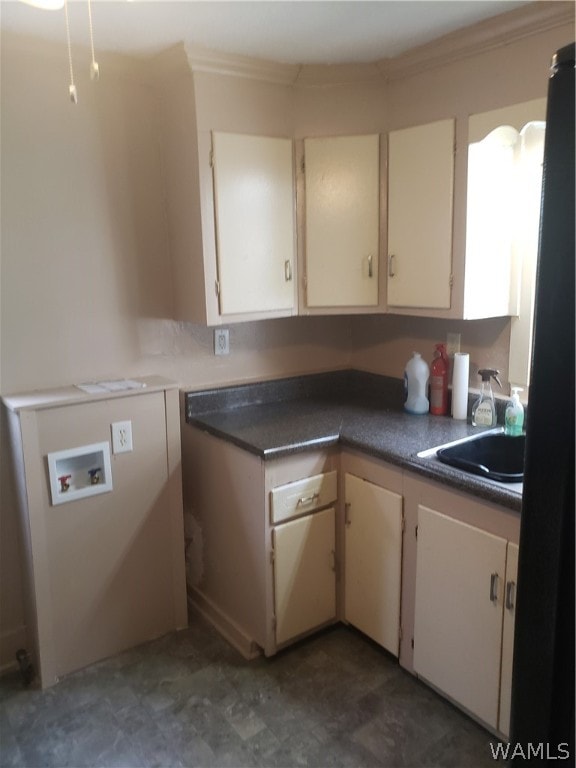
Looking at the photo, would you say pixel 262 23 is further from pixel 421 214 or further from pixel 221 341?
pixel 221 341

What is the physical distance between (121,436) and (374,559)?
1048 millimetres

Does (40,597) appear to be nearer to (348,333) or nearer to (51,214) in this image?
(51,214)

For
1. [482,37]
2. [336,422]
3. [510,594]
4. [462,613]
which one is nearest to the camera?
[510,594]

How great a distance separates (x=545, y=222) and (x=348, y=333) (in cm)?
234

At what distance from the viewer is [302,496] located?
216 centimetres

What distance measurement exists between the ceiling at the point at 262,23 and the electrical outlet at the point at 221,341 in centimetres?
110

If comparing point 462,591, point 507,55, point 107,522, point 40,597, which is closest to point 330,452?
point 462,591

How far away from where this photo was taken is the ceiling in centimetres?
175

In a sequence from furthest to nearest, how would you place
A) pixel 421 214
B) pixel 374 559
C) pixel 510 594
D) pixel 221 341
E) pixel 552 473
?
1. pixel 221 341
2. pixel 421 214
3. pixel 374 559
4. pixel 510 594
5. pixel 552 473

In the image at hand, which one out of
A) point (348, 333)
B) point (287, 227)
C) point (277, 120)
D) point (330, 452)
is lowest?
point (330, 452)

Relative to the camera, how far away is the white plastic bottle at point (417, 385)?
2.47 metres

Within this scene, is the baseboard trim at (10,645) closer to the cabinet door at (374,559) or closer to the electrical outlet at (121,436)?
the electrical outlet at (121,436)

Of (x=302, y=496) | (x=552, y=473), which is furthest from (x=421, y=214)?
(x=552, y=473)

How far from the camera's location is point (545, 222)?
66cm
